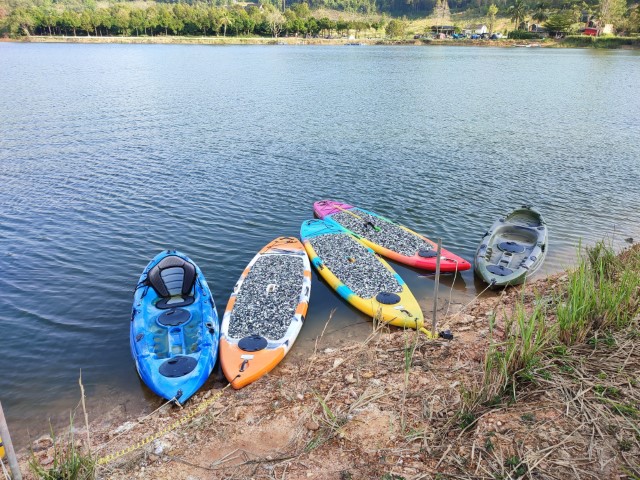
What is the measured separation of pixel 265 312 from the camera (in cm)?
1268

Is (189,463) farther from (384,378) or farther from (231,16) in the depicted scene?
(231,16)

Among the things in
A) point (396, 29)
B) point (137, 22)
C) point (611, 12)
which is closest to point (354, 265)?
point (611, 12)

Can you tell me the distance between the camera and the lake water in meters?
12.8

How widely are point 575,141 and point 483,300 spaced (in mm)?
23557

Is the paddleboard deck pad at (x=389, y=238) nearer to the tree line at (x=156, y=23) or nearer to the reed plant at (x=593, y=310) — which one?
the reed plant at (x=593, y=310)

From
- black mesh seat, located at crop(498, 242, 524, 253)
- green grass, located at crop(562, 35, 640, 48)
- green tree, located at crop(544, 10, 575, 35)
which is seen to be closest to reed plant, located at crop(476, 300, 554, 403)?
black mesh seat, located at crop(498, 242, 524, 253)

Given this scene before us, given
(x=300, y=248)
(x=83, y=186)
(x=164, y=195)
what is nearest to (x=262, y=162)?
(x=164, y=195)

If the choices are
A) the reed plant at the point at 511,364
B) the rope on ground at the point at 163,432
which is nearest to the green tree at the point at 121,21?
the rope on ground at the point at 163,432

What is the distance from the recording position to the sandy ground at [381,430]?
5.42 metres

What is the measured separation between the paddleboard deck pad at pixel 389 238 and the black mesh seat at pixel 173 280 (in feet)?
22.2

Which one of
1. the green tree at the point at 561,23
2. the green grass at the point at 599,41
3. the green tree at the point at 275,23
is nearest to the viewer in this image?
the green grass at the point at 599,41

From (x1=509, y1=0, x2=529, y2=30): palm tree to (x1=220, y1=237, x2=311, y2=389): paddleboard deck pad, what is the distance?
179 meters

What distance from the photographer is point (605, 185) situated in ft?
77.8

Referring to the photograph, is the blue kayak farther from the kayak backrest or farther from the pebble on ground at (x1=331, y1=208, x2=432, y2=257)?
the pebble on ground at (x1=331, y1=208, x2=432, y2=257)
